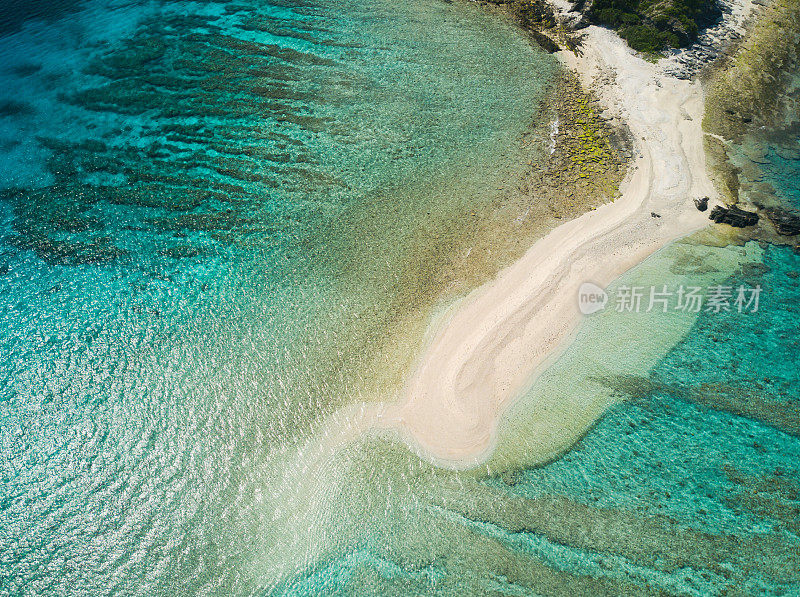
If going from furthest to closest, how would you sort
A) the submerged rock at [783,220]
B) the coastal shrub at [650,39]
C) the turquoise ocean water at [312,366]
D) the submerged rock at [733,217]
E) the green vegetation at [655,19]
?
the green vegetation at [655,19] < the coastal shrub at [650,39] < the submerged rock at [733,217] < the submerged rock at [783,220] < the turquoise ocean water at [312,366]

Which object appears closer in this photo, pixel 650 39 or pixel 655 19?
pixel 650 39

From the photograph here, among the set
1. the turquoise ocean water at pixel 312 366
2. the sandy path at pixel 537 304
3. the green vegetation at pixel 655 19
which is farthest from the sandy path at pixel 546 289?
the green vegetation at pixel 655 19

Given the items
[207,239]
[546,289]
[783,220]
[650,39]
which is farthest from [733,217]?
[207,239]

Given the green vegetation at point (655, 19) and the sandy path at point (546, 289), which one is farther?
the green vegetation at point (655, 19)

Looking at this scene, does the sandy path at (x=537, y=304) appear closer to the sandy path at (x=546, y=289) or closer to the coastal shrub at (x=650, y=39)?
the sandy path at (x=546, y=289)

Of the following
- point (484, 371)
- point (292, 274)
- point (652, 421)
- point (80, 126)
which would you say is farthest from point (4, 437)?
point (652, 421)

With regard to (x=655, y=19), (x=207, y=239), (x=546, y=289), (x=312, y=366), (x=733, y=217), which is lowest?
(x=312, y=366)

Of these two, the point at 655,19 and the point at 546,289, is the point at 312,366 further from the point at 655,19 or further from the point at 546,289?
the point at 655,19
